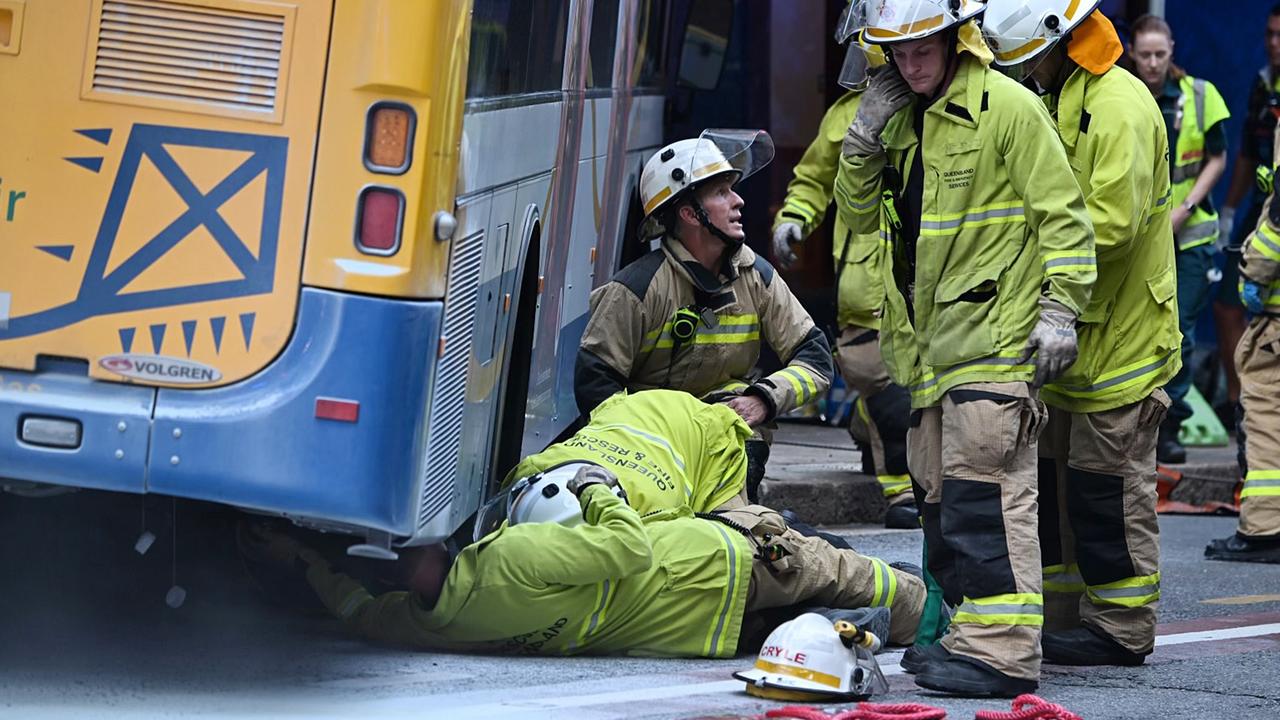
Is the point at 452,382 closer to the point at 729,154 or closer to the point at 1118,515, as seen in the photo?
the point at 1118,515

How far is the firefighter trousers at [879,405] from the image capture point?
352 inches

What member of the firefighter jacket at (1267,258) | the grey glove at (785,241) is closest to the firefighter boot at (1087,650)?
the grey glove at (785,241)

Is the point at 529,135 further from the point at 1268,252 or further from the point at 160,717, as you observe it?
the point at 1268,252

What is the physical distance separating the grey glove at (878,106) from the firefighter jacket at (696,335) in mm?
1383

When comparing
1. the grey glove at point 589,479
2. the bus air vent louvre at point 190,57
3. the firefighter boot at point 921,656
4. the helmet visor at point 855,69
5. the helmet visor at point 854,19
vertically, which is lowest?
the firefighter boot at point 921,656

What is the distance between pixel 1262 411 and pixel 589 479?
3.98 metres

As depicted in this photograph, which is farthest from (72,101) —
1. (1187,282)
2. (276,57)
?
(1187,282)

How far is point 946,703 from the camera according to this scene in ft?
17.6

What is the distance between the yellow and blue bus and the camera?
16.2 ft

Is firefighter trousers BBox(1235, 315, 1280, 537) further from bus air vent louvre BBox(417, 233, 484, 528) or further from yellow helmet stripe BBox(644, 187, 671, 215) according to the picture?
bus air vent louvre BBox(417, 233, 484, 528)

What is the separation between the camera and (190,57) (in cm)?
502

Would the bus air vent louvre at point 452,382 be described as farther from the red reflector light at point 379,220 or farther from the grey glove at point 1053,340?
the grey glove at point 1053,340

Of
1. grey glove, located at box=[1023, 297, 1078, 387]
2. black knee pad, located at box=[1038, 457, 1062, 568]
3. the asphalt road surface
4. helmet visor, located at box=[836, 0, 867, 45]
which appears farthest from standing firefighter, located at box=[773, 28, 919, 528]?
grey glove, located at box=[1023, 297, 1078, 387]

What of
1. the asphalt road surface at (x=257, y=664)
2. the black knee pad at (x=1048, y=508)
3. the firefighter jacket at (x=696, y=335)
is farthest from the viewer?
the firefighter jacket at (x=696, y=335)
